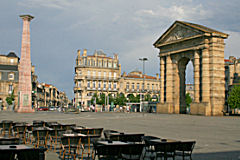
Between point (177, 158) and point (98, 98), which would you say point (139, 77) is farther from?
point (177, 158)

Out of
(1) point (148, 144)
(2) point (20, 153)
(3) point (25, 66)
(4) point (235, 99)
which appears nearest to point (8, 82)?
(3) point (25, 66)

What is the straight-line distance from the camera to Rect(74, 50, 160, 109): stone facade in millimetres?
125838

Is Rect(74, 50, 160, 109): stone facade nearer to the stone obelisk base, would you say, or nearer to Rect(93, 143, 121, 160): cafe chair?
the stone obelisk base

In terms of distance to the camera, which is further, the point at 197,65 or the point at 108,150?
the point at 197,65

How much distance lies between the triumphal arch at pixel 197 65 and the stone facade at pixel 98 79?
66.0 meters

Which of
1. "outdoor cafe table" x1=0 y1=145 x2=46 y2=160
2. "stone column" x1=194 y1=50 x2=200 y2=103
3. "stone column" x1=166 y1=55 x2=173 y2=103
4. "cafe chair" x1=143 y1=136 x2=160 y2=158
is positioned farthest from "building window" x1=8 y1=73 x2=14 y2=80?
"outdoor cafe table" x1=0 y1=145 x2=46 y2=160

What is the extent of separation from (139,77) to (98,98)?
28.9 m

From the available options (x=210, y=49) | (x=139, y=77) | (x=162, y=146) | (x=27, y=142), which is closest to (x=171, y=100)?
(x=210, y=49)

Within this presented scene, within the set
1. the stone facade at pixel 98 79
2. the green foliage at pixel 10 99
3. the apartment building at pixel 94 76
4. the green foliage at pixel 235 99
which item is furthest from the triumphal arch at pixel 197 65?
the apartment building at pixel 94 76

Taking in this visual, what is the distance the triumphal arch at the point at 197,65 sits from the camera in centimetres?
4828

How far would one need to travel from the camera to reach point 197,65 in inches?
1969

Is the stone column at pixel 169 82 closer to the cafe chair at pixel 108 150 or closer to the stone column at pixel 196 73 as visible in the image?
the stone column at pixel 196 73

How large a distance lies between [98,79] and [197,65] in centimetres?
8023

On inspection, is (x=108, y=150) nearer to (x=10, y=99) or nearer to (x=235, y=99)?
(x=235, y=99)
